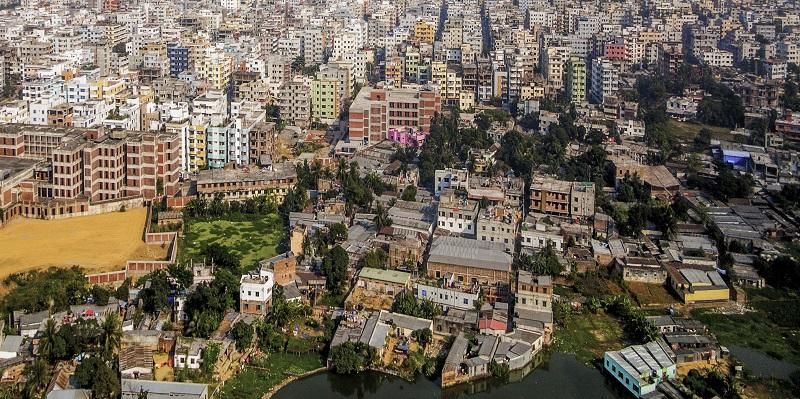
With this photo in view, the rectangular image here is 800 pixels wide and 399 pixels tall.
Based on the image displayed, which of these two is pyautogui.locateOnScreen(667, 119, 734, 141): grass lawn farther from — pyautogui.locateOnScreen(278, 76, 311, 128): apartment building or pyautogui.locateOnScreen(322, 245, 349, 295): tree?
pyautogui.locateOnScreen(322, 245, 349, 295): tree

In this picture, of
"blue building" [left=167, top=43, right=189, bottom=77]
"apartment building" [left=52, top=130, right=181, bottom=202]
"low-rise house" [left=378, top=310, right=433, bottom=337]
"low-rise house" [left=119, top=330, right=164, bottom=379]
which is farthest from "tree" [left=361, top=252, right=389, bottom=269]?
"blue building" [left=167, top=43, right=189, bottom=77]

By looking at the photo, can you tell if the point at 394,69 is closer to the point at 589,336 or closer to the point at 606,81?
the point at 606,81

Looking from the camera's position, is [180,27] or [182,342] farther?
[180,27]

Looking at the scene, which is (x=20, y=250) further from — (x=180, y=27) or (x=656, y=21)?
(x=656, y=21)

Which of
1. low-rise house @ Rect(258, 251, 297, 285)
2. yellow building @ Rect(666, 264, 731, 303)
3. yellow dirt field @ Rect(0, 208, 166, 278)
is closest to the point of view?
low-rise house @ Rect(258, 251, 297, 285)

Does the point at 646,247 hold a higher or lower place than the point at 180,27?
lower

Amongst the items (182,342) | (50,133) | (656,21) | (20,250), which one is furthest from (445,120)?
(656,21)

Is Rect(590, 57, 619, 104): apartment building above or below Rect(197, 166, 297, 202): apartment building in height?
above
